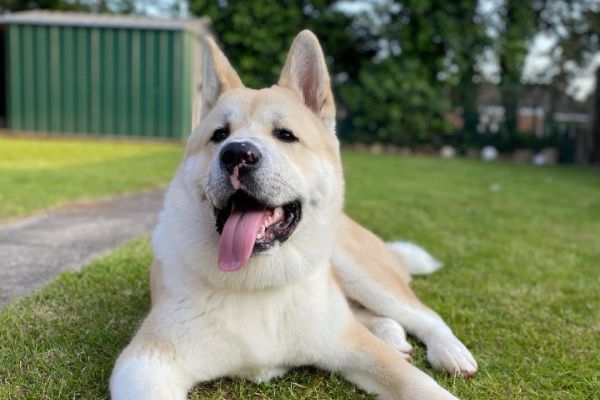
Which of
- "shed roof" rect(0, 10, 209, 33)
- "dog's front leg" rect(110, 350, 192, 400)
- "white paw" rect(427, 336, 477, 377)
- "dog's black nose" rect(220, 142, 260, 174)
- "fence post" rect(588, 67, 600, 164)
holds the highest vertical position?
"shed roof" rect(0, 10, 209, 33)

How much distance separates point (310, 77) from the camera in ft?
8.96

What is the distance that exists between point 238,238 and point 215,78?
0.91 metres

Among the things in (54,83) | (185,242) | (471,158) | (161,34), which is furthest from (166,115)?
(185,242)

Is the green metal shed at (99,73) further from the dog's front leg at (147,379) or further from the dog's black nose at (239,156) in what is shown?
the dog's front leg at (147,379)

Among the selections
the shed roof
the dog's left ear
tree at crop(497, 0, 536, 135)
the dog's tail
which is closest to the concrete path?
the dog's left ear

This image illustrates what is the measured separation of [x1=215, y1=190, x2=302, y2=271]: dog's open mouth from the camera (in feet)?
6.97

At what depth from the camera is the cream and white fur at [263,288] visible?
2.11 meters

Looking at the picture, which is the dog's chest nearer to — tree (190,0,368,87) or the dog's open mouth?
the dog's open mouth

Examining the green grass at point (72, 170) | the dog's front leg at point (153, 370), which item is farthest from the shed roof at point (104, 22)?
the dog's front leg at point (153, 370)

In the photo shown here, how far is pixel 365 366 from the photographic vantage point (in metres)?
2.27

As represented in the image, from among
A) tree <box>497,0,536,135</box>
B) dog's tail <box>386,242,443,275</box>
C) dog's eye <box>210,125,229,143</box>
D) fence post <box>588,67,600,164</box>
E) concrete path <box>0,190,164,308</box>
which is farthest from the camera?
tree <box>497,0,536,135</box>

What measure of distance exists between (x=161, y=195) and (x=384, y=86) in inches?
453

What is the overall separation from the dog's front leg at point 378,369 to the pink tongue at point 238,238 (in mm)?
547

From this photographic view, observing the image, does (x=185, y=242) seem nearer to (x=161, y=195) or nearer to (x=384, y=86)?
(x=161, y=195)
